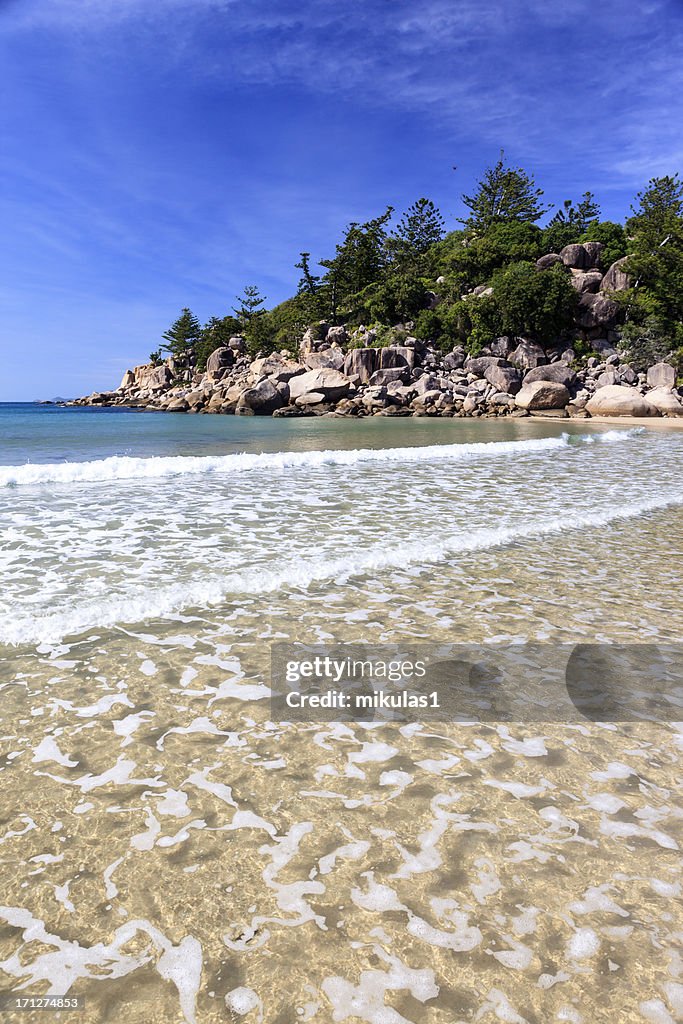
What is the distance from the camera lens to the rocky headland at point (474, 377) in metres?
44.3

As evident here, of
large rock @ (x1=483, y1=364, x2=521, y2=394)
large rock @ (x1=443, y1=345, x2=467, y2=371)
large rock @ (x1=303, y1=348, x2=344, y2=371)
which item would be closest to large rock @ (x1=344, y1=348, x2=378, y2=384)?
large rock @ (x1=303, y1=348, x2=344, y2=371)

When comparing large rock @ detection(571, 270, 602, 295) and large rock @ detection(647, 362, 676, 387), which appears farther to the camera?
large rock @ detection(571, 270, 602, 295)

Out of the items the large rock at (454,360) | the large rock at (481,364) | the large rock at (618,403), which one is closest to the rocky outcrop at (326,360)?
the large rock at (454,360)

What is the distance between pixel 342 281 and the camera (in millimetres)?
77812

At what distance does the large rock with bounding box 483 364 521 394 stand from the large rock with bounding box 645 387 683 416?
1045cm

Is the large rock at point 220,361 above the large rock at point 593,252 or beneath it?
beneath

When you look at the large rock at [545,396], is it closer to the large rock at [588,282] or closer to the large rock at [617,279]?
the large rock at [588,282]

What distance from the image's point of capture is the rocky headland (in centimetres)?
4431

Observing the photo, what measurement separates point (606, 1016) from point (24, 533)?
8.46 m

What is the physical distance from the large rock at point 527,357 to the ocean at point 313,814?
162 feet

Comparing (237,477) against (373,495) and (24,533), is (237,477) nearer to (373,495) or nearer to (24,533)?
(373,495)

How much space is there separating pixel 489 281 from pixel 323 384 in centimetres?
2619

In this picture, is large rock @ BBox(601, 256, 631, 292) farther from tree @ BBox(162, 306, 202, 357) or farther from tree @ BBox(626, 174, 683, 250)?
tree @ BBox(162, 306, 202, 357)

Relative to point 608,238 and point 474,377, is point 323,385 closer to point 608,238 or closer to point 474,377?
point 474,377
